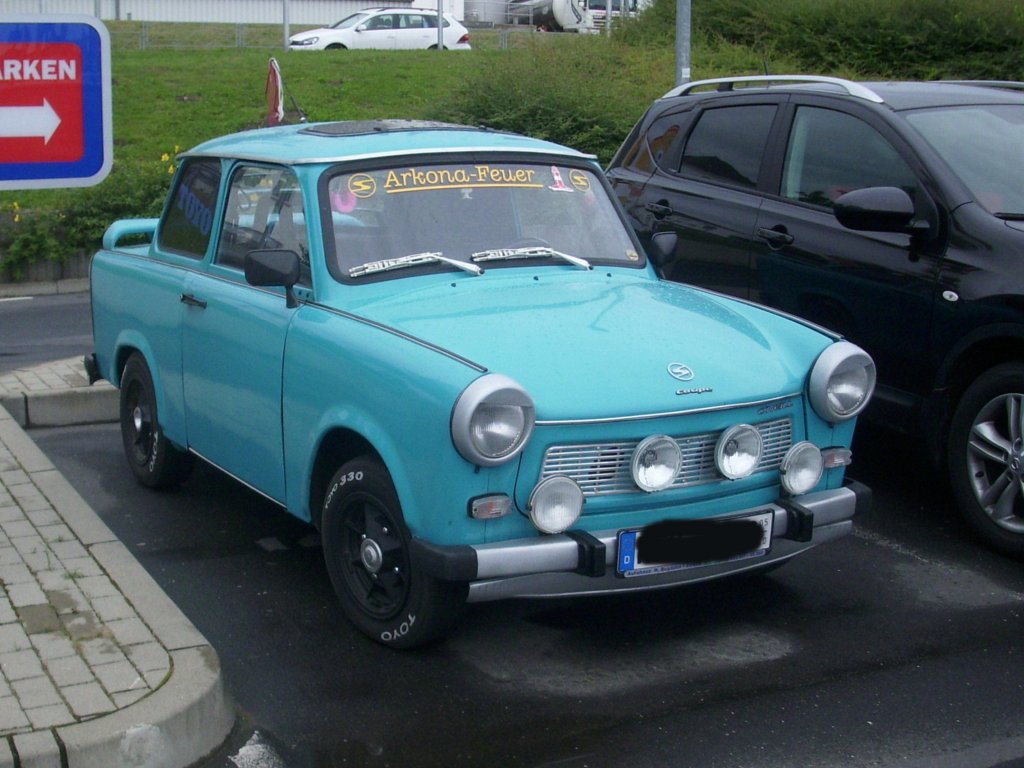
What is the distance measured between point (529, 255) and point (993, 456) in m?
2.10

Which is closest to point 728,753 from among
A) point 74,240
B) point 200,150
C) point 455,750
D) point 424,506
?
point 455,750

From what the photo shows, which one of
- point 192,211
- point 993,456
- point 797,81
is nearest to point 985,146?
point 797,81

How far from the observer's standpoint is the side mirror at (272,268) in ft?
16.3

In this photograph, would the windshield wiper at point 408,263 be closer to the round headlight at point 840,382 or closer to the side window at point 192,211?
the side window at point 192,211

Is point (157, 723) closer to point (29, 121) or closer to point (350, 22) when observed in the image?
point (29, 121)

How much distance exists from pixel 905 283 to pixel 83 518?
3699 mm

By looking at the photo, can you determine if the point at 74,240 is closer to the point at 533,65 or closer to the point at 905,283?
the point at 533,65

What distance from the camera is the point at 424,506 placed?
417cm

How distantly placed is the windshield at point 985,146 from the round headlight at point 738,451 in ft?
6.74

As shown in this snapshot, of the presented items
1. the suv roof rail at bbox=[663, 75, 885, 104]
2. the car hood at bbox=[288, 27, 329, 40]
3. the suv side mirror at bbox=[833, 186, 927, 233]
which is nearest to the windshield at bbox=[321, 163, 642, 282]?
the suv side mirror at bbox=[833, 186, 927, 233]

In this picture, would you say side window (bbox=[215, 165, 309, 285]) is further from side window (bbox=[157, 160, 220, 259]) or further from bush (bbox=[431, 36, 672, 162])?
bush (bbox=[431, 36, 672, 162])

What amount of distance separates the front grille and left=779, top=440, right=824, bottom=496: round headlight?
11.2 inches

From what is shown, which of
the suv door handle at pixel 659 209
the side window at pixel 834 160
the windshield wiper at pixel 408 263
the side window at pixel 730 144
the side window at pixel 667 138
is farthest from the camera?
the side window at pixel 667 138

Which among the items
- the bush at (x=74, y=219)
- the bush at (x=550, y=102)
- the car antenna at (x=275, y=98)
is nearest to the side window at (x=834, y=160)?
the car antenna at (x=275, y=98)
